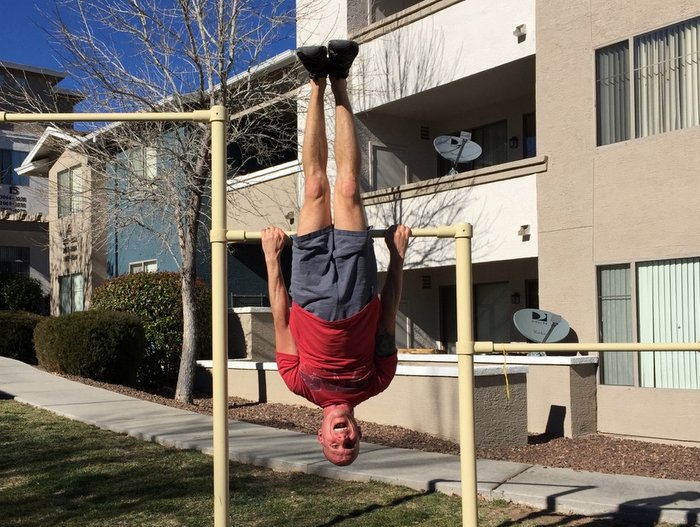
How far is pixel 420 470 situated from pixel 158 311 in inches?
367

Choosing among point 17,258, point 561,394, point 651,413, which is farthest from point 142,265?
point 17,258

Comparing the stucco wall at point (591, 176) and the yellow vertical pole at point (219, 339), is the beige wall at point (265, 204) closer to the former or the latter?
the stucco wall at point (591, 176)

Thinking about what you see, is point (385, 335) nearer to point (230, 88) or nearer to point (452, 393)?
point (452, 393)

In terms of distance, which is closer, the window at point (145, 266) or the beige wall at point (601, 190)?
the beige wall at point (601, 190)

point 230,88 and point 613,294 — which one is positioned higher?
point 230,88

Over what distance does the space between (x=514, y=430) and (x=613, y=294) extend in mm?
2463

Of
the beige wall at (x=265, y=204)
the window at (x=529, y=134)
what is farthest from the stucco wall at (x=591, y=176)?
the beige wall at (x=265, y=204)

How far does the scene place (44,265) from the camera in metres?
32.5

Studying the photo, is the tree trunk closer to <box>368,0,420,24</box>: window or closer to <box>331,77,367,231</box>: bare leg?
<box>368,0,420,24</box>: window

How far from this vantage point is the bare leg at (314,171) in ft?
16.4

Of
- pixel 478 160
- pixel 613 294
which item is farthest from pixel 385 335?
pixel 478 160

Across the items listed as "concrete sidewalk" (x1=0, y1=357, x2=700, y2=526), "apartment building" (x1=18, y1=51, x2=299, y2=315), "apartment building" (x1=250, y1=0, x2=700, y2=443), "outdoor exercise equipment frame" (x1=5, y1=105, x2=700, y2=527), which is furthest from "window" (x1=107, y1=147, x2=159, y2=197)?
"outdoor exercise equipment frame" (x1=5, y1=105, x2=700, y2=527)

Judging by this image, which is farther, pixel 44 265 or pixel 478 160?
pixel 44 265

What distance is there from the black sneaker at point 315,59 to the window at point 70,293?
19.1 metres
